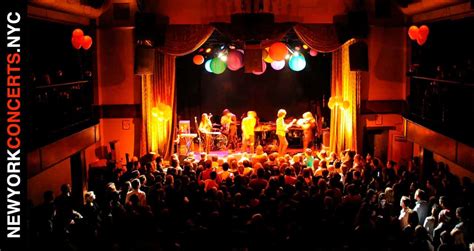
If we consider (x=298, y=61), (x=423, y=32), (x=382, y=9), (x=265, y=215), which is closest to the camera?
(x=265, y=215)

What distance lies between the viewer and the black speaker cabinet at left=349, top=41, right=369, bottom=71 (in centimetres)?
1691

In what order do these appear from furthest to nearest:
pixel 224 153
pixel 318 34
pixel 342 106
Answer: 1. pixel 224 153
2. pixel 342 106
3. pixel 318 34

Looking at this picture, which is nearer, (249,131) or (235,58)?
(235,58)

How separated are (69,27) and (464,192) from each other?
1096 cm

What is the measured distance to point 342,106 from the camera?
1816cm

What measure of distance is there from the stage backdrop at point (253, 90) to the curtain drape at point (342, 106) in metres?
3.00

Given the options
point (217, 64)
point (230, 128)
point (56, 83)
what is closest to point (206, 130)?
point (230, 128)

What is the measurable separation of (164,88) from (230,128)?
2938mm

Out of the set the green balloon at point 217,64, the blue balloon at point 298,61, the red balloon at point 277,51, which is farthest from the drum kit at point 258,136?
the red balloon at point 277,51

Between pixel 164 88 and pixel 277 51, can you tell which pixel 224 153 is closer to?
pixel 164 88

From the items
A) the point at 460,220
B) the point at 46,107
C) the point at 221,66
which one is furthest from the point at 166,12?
the point at 460,220

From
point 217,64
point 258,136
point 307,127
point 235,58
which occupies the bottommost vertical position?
point 258,136

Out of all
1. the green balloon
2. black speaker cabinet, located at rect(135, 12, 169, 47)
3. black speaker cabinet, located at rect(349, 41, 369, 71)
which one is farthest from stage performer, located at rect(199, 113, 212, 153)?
black speaker cabinet, located at rect(349, 41, 369, 71)

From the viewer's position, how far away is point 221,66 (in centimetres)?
1947
